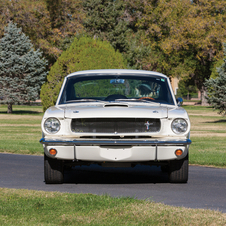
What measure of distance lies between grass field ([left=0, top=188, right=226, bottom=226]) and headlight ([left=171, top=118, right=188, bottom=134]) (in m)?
1.50

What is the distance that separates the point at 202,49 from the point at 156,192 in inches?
2006

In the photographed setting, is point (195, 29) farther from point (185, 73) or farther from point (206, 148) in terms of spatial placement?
point (206, 148)

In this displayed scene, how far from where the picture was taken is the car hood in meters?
7.21

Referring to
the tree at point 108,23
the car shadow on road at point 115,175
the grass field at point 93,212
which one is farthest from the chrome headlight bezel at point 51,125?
the tree at point 108,23

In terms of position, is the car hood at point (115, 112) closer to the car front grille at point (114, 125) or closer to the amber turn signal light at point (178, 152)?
the car front grille at point (114, 125)

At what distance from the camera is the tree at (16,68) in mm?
39719

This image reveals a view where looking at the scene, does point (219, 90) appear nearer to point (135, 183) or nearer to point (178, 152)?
point (135, 183)

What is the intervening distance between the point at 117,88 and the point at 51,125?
72.7 inches

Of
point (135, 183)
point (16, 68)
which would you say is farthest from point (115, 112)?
point (16, 68)

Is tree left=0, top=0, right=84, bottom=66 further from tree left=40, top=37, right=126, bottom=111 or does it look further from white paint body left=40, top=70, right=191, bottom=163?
white paint body left=40, top=70, right=191, bottom=163

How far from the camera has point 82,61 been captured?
97.0ft

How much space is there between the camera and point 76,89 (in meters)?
8.84

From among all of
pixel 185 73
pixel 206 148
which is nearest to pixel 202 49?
pixel 185 73

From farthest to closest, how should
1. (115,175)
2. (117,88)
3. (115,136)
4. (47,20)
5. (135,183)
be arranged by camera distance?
(47,20) → (115,175) → (117,88) → (135,183) → (115,136)
